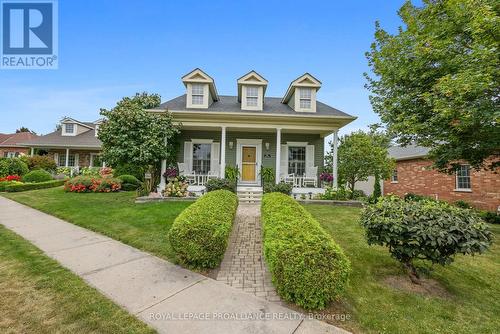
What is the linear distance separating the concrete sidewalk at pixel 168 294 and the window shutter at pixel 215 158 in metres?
7.58

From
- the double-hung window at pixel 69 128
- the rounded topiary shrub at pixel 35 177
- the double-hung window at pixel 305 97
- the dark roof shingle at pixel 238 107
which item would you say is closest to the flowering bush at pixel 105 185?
the dark roof shingle at pixel 238 107

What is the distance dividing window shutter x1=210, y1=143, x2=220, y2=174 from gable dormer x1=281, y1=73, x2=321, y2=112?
4.76m

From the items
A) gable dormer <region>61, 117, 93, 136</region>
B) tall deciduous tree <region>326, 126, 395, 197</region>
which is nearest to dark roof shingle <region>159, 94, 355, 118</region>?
tall deciduous tree <region>326, 126, 395, 197</region>

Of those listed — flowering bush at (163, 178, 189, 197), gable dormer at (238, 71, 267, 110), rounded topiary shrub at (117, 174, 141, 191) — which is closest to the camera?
flowering bush at (163, 178, 189, 197)

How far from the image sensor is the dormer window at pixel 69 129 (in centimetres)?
2245

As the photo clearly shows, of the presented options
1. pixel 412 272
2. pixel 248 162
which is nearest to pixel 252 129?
pixel 248 162

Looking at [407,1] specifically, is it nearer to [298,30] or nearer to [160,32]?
[298,30]

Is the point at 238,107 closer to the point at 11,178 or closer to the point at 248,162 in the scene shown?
the point at 248,162

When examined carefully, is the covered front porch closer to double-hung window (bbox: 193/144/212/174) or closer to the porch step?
double-hung window (bbox: 193/144/212/174)

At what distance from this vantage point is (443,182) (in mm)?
12688

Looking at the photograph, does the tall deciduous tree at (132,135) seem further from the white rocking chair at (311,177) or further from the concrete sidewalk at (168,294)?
the white rocking chair at (311,177)

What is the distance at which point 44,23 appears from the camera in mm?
7934

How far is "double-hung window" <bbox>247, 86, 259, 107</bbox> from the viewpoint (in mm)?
11523

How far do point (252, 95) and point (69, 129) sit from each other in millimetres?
21830
